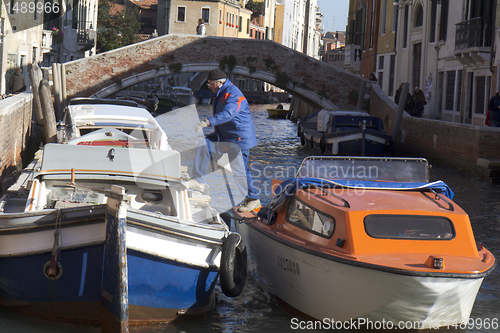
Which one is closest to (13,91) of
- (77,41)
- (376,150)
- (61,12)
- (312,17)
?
(376,150)

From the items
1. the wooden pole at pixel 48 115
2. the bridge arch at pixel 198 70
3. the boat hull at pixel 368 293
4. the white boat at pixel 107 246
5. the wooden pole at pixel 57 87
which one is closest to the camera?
the boat hull at pixel 368 293

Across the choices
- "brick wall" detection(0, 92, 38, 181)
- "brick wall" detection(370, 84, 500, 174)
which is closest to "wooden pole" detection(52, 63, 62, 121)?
"brick wall" detection(0, 92, 38, 181)

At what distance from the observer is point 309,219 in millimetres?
4250

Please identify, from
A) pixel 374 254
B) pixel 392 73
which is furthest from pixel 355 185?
pixel 392 73

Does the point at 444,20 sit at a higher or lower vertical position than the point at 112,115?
higher

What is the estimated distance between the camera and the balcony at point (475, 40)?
1432cm

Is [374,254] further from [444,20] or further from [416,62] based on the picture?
[416,62]

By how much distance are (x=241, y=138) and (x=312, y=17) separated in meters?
63.5

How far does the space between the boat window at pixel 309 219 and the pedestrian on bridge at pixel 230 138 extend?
109 cm

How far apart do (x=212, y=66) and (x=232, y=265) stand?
15799 millimetres

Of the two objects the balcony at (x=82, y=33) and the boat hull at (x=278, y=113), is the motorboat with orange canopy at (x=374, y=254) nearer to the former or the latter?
the boat hull at (x=278, y=113)

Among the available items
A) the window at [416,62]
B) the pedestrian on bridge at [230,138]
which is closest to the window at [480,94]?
the window at [416,62]

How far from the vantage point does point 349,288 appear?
3.76 m

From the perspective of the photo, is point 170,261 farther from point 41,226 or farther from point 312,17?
point 312,17
